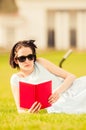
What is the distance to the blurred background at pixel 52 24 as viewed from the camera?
163 feet

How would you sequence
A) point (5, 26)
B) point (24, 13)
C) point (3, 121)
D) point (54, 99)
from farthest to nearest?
point (24, 13) → point (5, 26) → point (54, 99) → point (3, 121)

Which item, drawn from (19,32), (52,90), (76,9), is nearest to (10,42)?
(19,32)

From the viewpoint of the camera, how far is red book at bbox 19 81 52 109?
7389mm

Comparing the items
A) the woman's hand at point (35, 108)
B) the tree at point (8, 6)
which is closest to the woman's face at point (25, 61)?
the woman's hand at point (35, 108)

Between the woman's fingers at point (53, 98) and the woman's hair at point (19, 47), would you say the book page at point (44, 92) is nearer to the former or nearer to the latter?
the woman's fingers at point (53, 98)

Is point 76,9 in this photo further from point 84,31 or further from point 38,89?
point 38,89

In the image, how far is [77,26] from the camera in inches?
2053

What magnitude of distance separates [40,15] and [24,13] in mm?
1338

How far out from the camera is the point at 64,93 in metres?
7.93

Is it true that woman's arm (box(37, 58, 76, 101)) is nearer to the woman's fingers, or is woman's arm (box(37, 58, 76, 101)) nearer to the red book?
the woman's fingers

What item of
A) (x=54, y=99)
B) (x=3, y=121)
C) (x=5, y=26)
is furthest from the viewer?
(x=5, y=26)

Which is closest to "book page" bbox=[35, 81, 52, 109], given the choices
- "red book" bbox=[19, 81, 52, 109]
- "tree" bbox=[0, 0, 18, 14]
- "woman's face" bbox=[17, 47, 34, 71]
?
"red book" bbox=[19, 81, 52, 109]

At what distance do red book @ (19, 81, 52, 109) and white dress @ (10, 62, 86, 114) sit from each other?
0.65 feet

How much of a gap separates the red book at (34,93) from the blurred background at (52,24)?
40.6 metres
